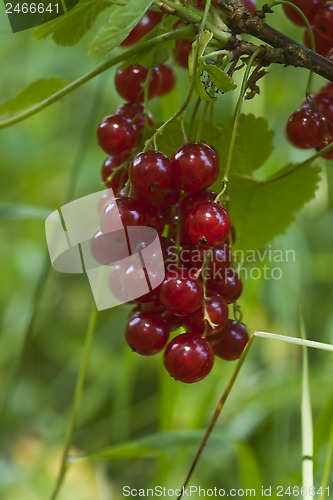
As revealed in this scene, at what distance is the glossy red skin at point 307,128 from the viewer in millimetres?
644

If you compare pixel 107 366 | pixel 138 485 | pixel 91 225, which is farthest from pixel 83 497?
pixel 91 225

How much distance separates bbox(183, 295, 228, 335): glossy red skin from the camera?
1.86 ft

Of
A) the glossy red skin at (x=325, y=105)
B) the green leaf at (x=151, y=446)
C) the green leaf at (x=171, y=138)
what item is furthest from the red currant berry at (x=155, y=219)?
the green leaf at (x=151, y=446)

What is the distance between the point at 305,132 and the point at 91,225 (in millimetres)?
245

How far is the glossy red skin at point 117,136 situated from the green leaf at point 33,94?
3.4 inches

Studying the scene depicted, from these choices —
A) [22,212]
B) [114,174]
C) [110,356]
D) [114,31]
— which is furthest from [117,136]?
[110,356]

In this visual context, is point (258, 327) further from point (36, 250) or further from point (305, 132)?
point (305, 132)

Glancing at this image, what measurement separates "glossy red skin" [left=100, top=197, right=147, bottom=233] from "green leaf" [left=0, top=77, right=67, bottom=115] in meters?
0.20

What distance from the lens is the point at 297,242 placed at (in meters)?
1.38

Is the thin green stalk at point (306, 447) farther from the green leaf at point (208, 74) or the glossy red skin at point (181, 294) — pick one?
the green leaf at point (208, 74)

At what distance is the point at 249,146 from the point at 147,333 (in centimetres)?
25

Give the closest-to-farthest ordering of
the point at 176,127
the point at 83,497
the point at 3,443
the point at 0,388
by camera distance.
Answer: the point at 176,127
the point at 83,497
the point at 3,443
the point at 0,388

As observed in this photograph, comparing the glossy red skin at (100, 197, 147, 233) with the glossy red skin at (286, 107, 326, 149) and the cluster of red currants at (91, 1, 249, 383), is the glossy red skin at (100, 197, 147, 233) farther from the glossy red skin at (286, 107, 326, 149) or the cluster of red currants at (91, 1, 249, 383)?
the glossy red skin at (286, 107, 326, 149)

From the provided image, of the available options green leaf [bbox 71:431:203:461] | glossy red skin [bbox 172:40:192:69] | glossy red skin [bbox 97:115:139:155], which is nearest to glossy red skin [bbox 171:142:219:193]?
glossy red skin [bbox 97:115:139:155]
